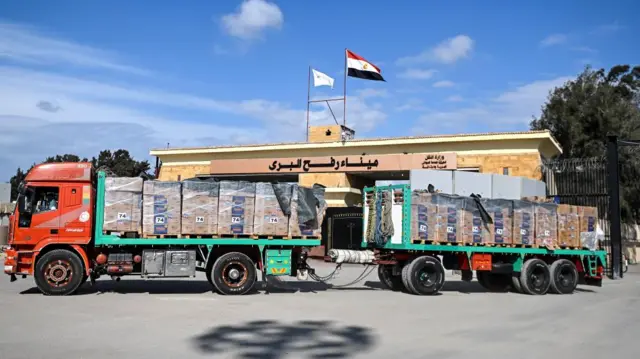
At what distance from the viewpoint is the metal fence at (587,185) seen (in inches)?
981

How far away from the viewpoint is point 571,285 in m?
17.3

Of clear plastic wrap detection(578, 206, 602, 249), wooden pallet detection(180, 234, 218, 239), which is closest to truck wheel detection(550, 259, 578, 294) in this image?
clear plastic wrap detection(578, 206, 602, 249)

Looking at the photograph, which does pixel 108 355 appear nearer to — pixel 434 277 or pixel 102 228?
pixel 102 228

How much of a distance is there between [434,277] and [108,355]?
401 inches

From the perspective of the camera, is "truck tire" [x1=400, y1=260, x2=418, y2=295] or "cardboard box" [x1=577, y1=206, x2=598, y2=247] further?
"cardboard box" [x1=577, y1=206, x2=598, y2=247]

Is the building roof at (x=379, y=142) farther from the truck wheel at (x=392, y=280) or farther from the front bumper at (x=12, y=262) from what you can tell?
the front bumper at (x=12, y=262)

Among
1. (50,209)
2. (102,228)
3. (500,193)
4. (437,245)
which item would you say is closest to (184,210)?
(102,228)

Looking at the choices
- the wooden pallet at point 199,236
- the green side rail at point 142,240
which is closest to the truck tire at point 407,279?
the green side rail at point 142,240

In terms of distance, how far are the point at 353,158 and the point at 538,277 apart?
20.2 meters

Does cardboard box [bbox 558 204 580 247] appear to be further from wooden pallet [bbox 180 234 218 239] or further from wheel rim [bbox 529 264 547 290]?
wooden pallet [bbox 180 234 218 239]

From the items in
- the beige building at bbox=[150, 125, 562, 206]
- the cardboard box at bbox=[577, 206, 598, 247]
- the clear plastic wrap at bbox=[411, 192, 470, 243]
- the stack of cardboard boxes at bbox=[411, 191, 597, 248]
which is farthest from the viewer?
the beige building at bbox=[150, 125, 562, 206]

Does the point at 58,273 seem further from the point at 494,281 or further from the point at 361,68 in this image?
the point at 361,68

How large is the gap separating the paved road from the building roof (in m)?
17.3

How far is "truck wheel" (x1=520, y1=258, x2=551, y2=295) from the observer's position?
54.4 feet
